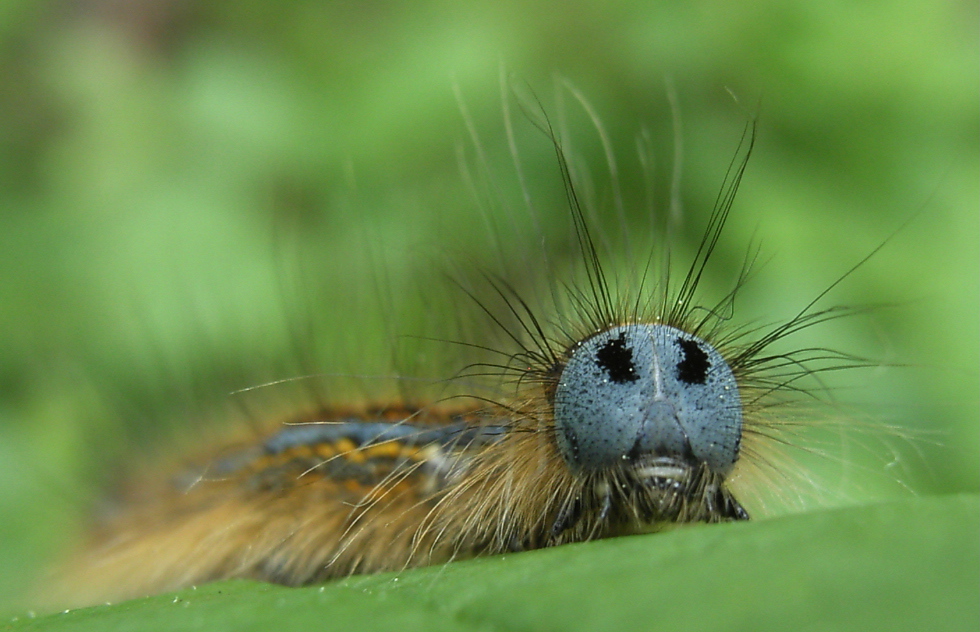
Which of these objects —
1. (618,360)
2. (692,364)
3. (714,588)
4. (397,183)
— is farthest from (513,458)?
(397,183)

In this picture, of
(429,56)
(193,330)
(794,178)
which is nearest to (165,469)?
(193,330)

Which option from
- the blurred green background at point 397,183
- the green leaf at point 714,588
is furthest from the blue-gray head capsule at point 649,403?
the blurred green background at point 397,183

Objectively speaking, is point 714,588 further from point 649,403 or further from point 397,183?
point 397,183

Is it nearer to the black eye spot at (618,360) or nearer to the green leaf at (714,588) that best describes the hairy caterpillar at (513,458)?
the black eye spot at (618,360)

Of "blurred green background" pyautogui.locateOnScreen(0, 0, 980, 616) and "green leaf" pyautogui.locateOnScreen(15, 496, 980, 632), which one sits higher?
"blurred green background" pyautogui.locateOnScreen(0, 0, 980, 616)

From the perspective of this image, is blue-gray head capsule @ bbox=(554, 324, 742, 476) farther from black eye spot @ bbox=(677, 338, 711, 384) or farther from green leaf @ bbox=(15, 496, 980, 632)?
green leaf @ bbox=(15, 496, 980, 632)

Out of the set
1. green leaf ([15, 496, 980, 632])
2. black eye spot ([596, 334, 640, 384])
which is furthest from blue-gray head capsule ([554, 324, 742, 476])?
green leaf ([15, 496, 980, 632])

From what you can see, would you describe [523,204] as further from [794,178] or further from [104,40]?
[104,40]
